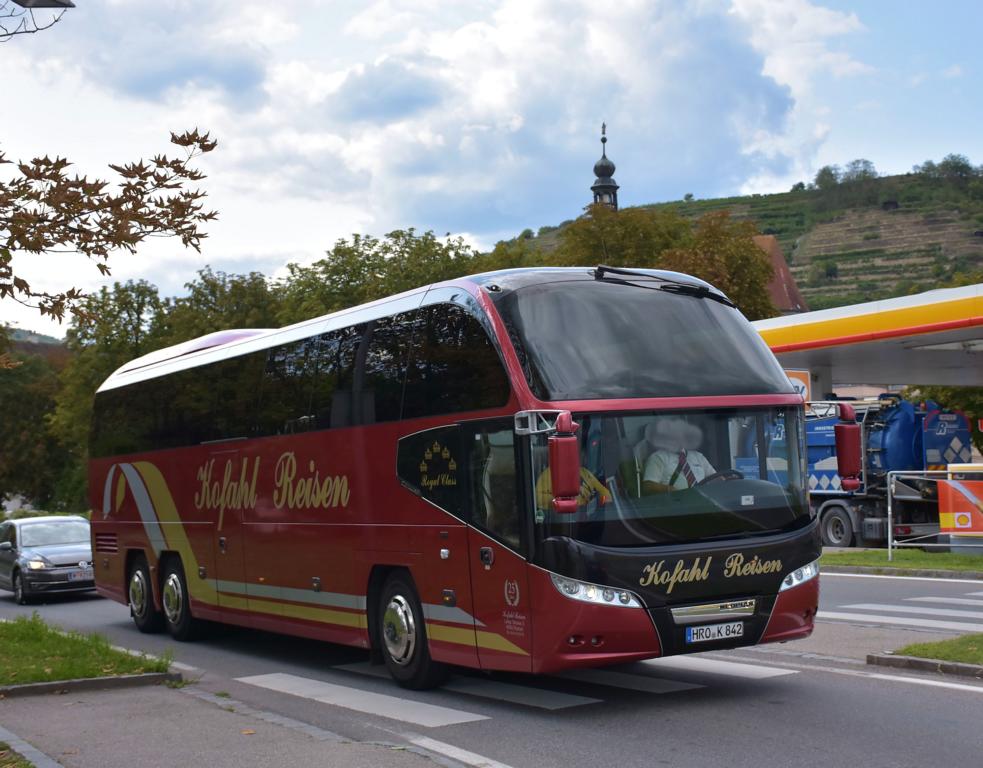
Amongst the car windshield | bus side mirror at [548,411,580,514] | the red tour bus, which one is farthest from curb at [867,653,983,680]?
the car windshield

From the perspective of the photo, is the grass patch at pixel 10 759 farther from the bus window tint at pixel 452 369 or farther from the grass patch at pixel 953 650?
the grass patch at pixel 953 650

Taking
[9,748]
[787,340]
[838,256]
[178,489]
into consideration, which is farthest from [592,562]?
[838,256]

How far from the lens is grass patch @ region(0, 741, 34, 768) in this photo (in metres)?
7.56

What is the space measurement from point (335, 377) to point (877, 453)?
769 inches

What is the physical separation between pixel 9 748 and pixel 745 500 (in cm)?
521

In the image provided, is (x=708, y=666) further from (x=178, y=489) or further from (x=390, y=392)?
(x=178, y=489)

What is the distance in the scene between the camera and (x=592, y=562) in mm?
8938

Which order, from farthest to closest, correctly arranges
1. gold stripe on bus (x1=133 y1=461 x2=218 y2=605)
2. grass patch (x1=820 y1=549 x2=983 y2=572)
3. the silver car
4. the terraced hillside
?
the terraced hillside → the silver car → grass patch (x1=820 y1=549 x2=983 y2=572) → gold stripe on bus (x1=133 y1=461 x2=218 y2=605)

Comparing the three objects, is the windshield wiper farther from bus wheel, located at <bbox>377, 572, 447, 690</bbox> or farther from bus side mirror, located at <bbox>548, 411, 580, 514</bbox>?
bus wheel, located at <bbox>377, 572, 447, 690</bbox>

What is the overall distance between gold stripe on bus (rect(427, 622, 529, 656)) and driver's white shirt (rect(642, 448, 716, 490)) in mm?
1542

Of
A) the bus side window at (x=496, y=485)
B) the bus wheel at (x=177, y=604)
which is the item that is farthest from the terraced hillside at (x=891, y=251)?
the bus side window at (x=496, y=485)

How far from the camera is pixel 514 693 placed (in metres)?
10.5

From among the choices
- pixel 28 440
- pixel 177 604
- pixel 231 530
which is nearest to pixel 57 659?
pixel 231 530

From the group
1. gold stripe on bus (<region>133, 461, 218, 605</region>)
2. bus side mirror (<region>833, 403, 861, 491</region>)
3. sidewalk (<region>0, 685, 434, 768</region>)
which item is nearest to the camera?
sidewalk (<region>0, 685, 434, 768</region>)
